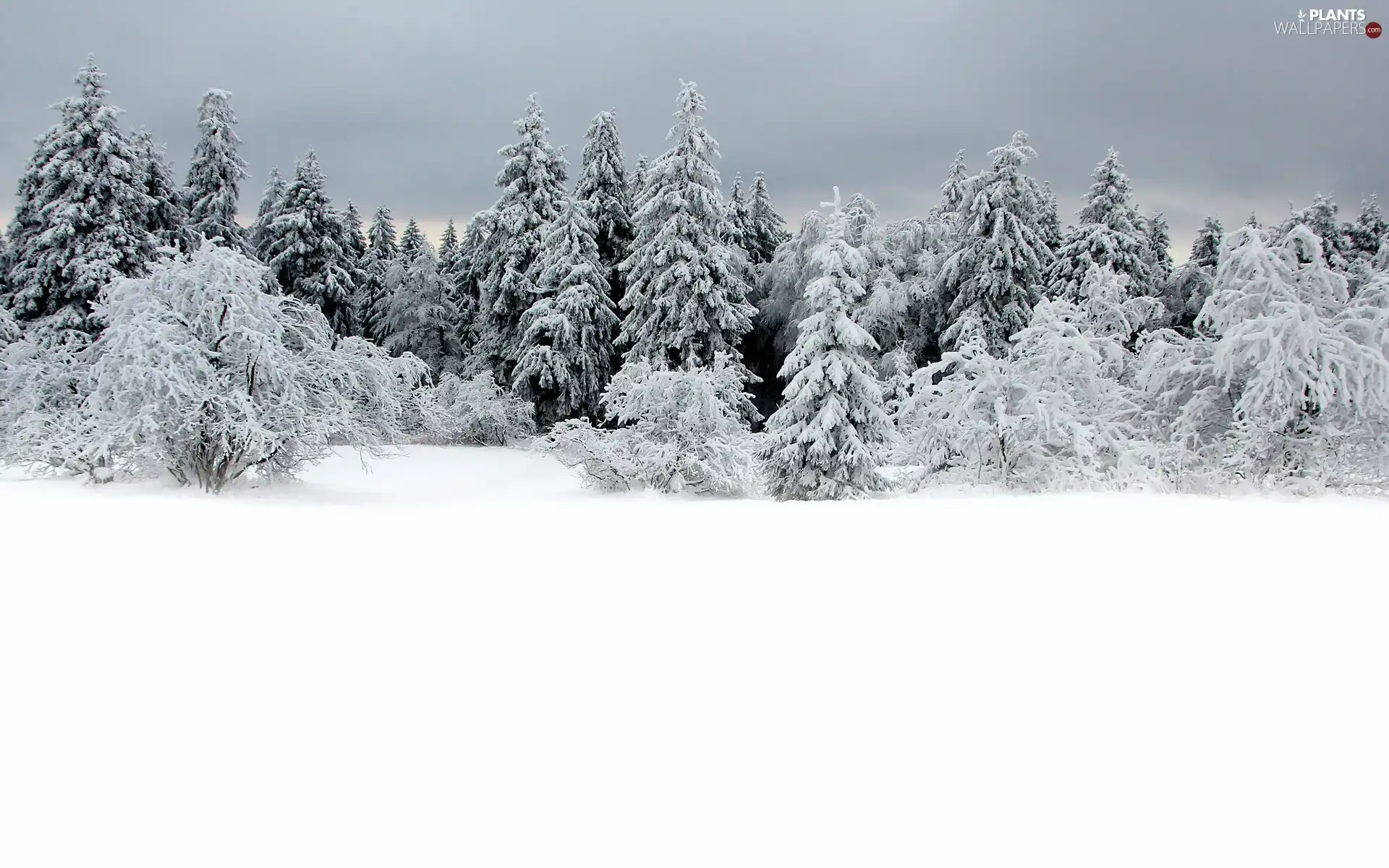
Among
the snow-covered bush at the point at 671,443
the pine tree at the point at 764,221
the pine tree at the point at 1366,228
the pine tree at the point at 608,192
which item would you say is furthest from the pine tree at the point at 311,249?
the pine tree at the point at 1366,228

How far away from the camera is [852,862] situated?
2648 mm

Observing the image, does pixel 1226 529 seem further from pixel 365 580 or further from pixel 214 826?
pixel 214 826

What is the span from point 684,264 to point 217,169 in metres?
19.7

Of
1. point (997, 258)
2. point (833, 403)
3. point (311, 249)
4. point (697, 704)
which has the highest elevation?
point (311, 249)

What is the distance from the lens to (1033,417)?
40.3 feet

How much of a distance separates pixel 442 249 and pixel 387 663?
4388 centimetres

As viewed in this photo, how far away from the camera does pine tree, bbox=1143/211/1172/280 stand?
29.7 metres

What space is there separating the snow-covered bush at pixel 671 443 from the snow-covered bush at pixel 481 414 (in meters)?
11.5

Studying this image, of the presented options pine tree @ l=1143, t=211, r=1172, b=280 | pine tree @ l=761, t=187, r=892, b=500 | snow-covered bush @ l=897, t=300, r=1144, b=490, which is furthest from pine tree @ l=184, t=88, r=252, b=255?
pine tree @ l=1143, t=211, r=1172, b=280

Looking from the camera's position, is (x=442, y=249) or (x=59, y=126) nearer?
(x=59, y=126)

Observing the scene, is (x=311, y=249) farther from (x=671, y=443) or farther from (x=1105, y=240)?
(x=1105, y=240)

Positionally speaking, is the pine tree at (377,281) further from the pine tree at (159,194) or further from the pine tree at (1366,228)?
the pine tree at (1366,228)

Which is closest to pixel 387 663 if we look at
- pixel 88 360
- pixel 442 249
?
pixel 88 360

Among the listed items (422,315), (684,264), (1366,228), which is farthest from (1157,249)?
(422,315)
